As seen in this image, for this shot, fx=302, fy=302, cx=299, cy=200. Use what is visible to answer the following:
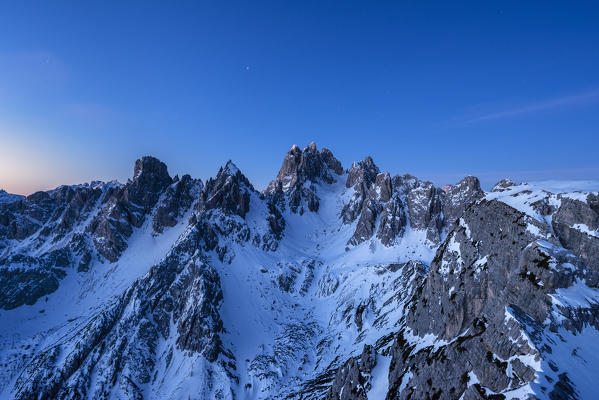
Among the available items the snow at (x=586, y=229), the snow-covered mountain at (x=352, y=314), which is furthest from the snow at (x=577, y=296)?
the snow at (x=586, y=229)

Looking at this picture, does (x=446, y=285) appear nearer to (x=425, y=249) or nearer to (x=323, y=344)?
(x=323, y=344)

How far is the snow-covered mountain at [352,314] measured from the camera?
40688mm

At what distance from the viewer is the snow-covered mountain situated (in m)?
40.7

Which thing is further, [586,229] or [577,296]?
[586,229]

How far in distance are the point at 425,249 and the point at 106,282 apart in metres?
197

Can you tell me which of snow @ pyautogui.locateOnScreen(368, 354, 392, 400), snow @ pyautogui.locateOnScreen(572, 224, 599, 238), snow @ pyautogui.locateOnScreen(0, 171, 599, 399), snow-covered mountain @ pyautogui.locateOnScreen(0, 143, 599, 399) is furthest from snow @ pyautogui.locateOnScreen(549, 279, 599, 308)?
snow @ pyautogui.locateOnScreen(368, 354, 392, 400)

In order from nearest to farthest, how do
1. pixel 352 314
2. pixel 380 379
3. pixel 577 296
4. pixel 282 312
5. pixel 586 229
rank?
pixel 577 296 → pixel 586 229 → pixel 380 379 → pixel 352 314 → pixel 282 312

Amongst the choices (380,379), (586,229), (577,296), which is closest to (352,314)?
(380,379)

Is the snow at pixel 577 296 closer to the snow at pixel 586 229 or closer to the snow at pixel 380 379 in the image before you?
the snow at pixel 586 229

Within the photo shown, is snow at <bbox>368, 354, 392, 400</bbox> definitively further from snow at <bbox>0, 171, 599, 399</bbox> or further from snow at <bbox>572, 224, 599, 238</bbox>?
snow at <bbox>572, 224, 599, 238</bbox>

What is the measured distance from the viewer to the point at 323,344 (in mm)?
125938

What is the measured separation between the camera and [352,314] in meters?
130

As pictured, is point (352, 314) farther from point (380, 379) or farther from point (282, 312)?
point (380, 379)

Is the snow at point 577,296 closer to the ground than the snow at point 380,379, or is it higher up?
higher up
